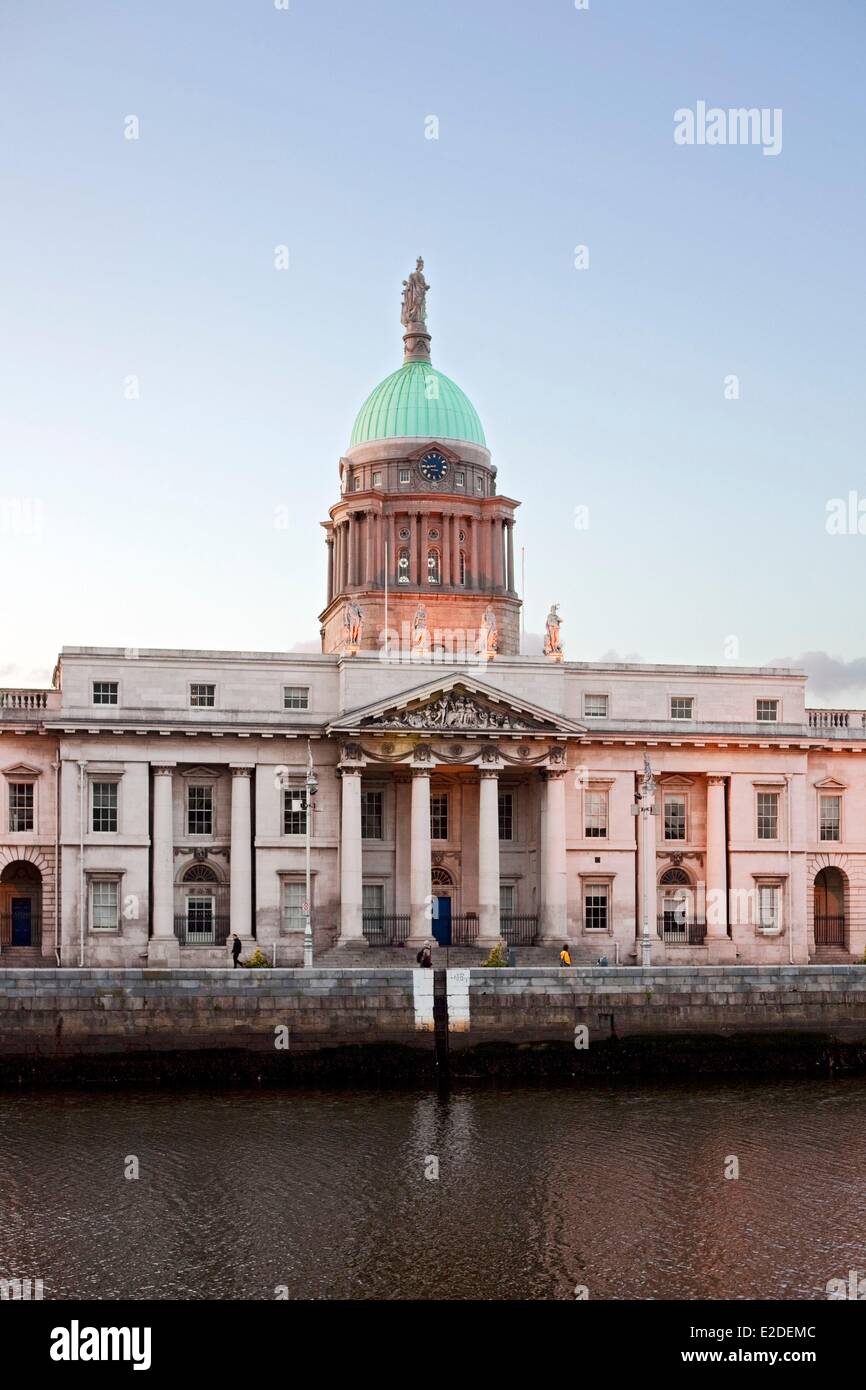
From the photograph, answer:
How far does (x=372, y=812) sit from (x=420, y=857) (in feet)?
14.1

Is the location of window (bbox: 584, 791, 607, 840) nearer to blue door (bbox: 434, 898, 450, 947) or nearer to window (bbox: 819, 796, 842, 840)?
blue door (bbox: 434, 898, 450, 947)

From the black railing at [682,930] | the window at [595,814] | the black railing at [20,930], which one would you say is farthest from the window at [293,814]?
the black railing at [682,930]

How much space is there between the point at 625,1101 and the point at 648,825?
75.2ft

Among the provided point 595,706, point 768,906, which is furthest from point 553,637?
point 768,906

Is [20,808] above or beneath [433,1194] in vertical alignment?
above

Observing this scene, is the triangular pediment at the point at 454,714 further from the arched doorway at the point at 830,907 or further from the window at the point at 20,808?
the arched doorway at the point at 830,907

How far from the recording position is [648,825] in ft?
214

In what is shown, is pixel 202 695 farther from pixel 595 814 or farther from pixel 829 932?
pixel 829 932

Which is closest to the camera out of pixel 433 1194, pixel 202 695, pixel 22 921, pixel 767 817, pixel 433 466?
pixel 433 1194

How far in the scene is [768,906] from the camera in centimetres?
6638

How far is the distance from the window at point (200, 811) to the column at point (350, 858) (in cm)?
522

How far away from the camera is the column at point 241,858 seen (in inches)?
2443

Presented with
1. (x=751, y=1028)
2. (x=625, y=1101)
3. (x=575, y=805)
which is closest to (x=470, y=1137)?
(x=625, y=1101)
